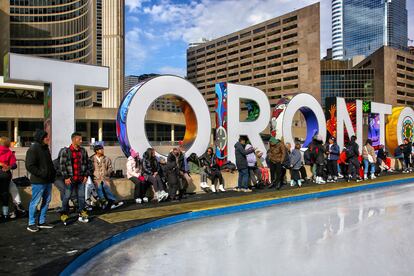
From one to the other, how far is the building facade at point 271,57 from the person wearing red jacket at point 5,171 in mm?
92590

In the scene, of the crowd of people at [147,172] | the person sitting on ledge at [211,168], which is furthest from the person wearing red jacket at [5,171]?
the person sitting on ledge at [211,168]

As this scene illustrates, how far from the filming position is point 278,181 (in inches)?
427

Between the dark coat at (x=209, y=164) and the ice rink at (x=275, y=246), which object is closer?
the ice rink at (x=275, y=246)

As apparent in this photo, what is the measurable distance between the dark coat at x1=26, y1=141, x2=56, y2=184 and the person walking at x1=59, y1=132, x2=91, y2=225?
14.5 inches

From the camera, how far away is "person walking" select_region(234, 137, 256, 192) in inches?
390

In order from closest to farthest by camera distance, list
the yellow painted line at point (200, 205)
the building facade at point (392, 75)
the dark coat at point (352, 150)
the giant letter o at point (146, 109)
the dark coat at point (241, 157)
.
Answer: the yellow painted line at point (200, 205) < the giant letter o at point (146, 109) < the dark coat at point (241, 157) < the dark coat at point (352, 150) < the building facade at point (392, 75)

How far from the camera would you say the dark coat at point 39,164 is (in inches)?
218

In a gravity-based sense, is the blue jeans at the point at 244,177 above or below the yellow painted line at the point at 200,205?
above

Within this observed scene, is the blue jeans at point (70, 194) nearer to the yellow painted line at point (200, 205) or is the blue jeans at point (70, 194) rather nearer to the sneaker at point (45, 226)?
the sneaker at point (45, 226)

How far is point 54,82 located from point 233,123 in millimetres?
5312

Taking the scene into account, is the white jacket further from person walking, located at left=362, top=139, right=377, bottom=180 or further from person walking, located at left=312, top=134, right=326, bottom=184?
person walking, located at left=362, top=139, right=377, bottom=180

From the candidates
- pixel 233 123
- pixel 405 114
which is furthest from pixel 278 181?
pixel 405 114

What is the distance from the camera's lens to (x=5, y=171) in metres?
6.30

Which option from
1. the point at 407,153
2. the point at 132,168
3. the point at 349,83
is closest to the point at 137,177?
the point at 132,168
